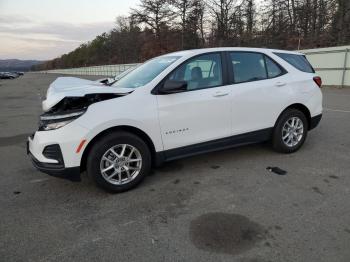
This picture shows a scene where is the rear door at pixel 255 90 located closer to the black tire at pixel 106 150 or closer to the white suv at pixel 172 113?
the white suv at pixel 172 113

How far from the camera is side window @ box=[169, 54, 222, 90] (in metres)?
4.28

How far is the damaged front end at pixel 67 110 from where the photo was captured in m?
3.66

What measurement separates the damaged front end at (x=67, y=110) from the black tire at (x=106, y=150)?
16.7 inches

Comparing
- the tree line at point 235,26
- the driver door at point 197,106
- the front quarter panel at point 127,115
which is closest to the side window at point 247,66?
the driver door at point 197,106

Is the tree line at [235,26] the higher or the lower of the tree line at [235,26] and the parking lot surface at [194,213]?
the higher

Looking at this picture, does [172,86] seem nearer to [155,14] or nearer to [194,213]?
[194,213]

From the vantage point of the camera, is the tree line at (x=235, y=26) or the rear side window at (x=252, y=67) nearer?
the rear side window at (x=252, y=67)

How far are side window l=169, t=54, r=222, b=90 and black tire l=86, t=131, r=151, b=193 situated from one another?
38.3 inches

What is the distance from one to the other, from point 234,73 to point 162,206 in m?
2.20

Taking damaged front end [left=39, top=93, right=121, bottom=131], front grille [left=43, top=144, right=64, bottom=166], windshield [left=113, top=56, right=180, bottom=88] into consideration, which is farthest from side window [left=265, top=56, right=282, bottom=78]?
front grille [left=43, top=144, right=64, bottom=166]

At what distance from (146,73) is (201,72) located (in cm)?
78

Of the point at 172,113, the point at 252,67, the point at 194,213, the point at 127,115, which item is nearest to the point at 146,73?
the point at 172,113

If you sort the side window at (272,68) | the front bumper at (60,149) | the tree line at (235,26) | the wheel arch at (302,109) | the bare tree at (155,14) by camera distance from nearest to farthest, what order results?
the front bumper at (60,149) → the side window at (272,68) → the wheel arch at (302,109) → the tree line at (235,26) → the bare tree at (155,14)

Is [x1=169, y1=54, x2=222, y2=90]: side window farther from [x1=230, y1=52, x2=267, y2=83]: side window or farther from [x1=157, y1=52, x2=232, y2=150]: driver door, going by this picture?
[x1=230, y1=52, x2=267, y2=83]: side window
